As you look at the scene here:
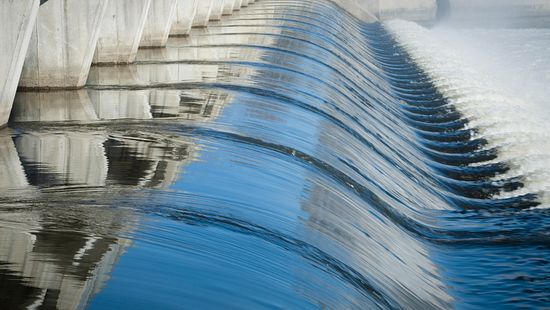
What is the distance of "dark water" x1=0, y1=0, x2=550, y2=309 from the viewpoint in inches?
165

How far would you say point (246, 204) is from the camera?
5.64 meters

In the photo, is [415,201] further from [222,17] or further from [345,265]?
[222,17]

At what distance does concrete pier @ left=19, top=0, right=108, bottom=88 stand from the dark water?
340 mm

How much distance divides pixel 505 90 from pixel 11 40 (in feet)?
38.6

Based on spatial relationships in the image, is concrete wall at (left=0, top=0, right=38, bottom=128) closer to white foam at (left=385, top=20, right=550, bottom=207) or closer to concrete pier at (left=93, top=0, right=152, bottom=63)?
white foam at (left=385, top=20, right=550, bottom=207)

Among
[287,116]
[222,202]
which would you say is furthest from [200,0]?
[222,202]

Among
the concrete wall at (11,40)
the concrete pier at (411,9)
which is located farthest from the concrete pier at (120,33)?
the concrete pier at (411,9)

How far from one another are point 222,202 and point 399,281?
1.08 meters

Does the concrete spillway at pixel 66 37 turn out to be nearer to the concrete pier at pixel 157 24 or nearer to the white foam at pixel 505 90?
the concrete pier at pixel 157 24

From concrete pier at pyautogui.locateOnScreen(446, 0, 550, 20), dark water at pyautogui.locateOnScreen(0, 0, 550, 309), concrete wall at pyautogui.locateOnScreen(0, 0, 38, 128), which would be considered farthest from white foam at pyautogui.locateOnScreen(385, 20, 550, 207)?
concrete pier at pyautogui.locateOnScreen(446, 0, 550, 20)

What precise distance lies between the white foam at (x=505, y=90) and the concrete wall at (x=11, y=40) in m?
4.32

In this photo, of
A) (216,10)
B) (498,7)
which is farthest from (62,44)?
(498,7)

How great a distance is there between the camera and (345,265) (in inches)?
205

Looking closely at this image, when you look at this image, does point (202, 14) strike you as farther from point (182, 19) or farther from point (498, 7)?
point (498, 7)
